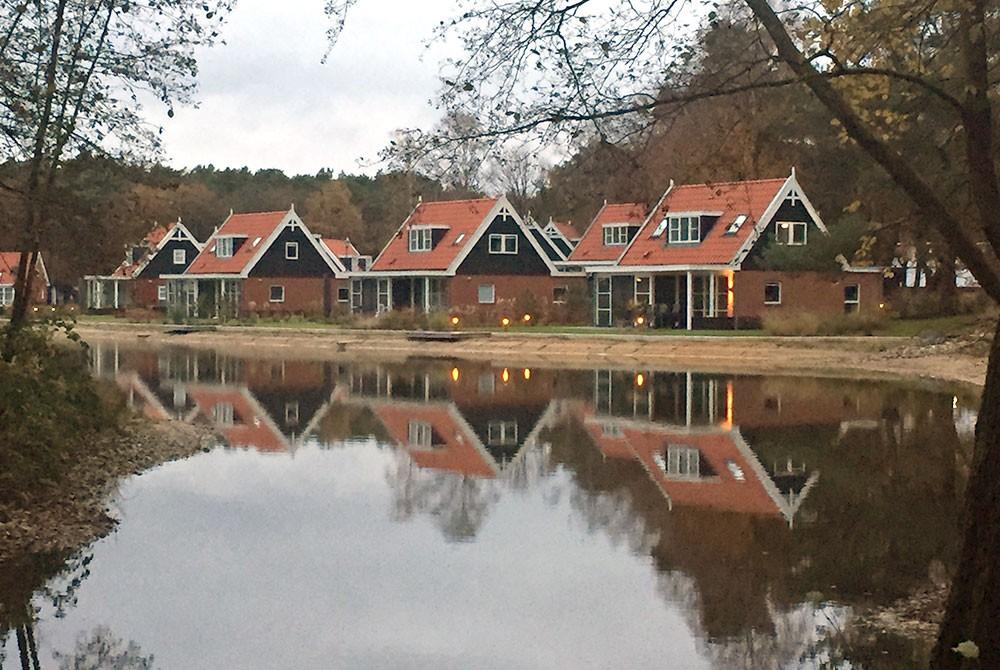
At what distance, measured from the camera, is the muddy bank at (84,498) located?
1175 cm

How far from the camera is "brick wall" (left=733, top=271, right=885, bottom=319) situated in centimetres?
4375

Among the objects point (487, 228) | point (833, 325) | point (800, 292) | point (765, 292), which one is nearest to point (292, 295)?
point (487, 228)

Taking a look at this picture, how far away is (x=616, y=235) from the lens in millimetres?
54188

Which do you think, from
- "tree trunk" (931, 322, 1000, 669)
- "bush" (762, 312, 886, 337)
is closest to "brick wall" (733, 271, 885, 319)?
"bush" (762, 312, 886, 337)

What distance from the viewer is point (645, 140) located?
738 cm

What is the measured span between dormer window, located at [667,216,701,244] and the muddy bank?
94.2 ft

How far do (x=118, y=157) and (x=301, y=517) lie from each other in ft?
14.2

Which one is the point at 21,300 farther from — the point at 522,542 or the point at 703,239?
the point at 703,239

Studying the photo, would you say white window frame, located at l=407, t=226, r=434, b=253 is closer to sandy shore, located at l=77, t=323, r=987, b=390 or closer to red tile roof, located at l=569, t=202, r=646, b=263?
red tile roof, located at l=569, t=202, r=646, b=263

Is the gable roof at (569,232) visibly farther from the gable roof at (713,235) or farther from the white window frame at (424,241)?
the gable roof at (713,235)

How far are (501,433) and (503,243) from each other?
34.5 metres

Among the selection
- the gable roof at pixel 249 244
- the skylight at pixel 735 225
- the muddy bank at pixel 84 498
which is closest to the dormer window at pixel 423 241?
the gable roof at pixel 249 244

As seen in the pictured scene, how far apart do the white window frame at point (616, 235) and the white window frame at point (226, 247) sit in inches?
795

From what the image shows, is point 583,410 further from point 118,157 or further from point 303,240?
point 303,240
